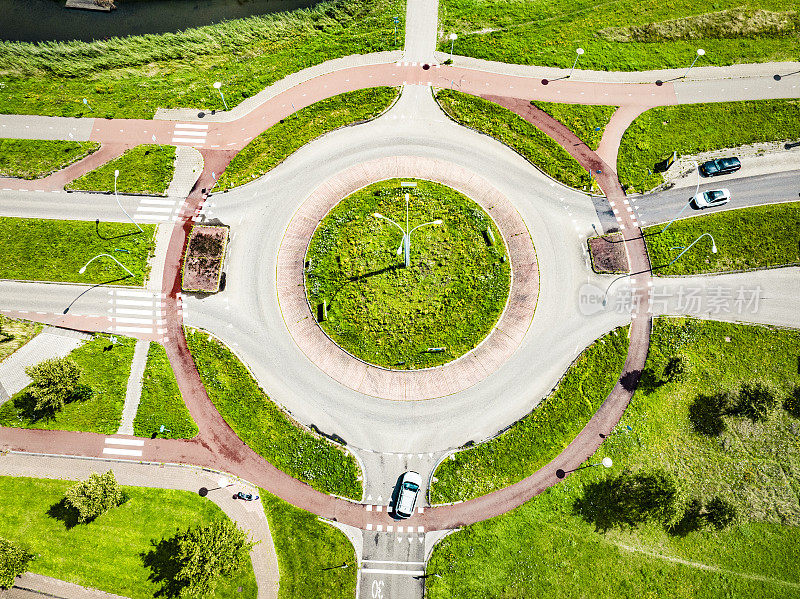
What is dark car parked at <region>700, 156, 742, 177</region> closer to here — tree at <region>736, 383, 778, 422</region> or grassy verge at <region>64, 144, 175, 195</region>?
tree at <region>736, 383, 778, 422</region>

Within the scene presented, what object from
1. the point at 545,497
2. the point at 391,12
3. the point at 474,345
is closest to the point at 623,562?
the point at 545,497

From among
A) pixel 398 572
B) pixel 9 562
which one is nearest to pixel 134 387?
pixel 9 562

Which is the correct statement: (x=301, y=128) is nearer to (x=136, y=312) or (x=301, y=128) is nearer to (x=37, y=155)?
(x=136, y=312)

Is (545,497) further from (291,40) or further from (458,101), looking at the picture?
(291,40)

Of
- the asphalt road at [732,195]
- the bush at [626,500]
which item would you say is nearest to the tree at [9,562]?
the bush at [626,500]

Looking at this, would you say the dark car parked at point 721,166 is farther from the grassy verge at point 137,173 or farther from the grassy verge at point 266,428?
the grassy verge at point 137,173
